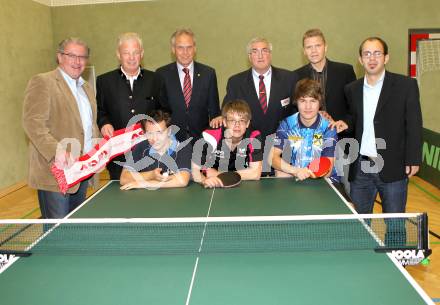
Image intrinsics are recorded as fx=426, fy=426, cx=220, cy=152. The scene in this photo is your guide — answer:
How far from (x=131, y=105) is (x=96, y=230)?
2038 mm

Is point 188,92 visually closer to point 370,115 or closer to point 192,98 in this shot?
point 192,98

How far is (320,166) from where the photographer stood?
4.16 meters

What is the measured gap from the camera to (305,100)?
4.20m

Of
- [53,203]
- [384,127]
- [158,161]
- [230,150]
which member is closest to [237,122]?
[230,150]

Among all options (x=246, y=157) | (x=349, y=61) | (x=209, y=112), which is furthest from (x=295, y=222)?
(x=349, y=61)

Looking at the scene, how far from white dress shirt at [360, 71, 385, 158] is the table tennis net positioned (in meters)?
1.31

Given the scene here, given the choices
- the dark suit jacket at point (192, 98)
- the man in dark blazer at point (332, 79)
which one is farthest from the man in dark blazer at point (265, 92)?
the dark suit jacket at point (192, 98)

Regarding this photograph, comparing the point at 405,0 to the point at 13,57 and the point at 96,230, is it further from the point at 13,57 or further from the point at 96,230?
the point at 96,230

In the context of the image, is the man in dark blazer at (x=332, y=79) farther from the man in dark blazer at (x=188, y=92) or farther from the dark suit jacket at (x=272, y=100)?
the man in dark blazer at (x=188, y=92)

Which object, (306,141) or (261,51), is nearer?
(306,141)

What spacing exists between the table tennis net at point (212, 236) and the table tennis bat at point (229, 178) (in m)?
0.95

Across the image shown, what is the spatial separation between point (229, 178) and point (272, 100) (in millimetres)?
1290

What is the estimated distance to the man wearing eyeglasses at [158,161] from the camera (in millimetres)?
4117

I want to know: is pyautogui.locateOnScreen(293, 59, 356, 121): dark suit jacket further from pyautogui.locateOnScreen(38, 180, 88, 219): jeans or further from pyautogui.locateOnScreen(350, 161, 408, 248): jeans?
pyautogui.locateOnScreen(38, 180, 88, 219): jeans
